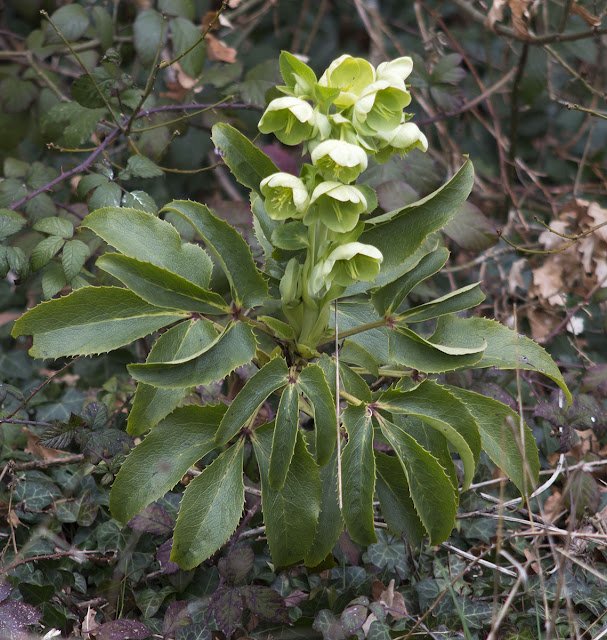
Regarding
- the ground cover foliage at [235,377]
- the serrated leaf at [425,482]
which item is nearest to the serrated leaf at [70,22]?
the ground cover foliage at [235,377]

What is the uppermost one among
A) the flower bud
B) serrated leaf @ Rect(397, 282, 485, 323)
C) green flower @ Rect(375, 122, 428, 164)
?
green flower @ Rect(375, 122, 428, 164)

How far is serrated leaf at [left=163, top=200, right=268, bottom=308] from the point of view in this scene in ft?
3.37

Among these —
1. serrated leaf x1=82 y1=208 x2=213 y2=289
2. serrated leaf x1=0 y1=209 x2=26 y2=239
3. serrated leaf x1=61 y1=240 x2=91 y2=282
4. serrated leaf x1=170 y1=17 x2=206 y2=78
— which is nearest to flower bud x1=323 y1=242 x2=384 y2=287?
serrated leaf x1=82 y1=208 x2=213 y2=289

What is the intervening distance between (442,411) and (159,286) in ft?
1.49

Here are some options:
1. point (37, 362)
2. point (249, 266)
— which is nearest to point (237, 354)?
point (249, 266)

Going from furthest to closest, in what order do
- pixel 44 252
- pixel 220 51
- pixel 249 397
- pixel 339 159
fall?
1. pixel 220 51
2. pixel 44 252
3. pixel 249 397
4. pixel 339 159

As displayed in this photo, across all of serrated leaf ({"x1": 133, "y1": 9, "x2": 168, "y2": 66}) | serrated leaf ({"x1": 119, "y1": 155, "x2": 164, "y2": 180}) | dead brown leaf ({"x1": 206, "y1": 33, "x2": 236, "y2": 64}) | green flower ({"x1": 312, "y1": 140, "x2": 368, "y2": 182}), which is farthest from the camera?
dead brown leaf ({"x1": 206, "y1": 33, "x2": 236, "y2": 64})

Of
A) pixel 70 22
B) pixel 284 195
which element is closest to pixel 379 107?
pixel 284 195

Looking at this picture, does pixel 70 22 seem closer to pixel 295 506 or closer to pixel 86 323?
pixel 86 323

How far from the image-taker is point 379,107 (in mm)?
906

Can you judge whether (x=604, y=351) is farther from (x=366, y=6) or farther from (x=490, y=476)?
(x=366, y=6)

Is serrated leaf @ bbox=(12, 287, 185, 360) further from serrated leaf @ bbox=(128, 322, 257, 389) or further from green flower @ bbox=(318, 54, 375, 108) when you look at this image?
green flower @ bbox=(318, 54, 375, 108)

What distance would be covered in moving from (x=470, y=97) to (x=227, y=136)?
1711mm

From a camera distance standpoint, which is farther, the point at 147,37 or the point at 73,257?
the point at 147,37
